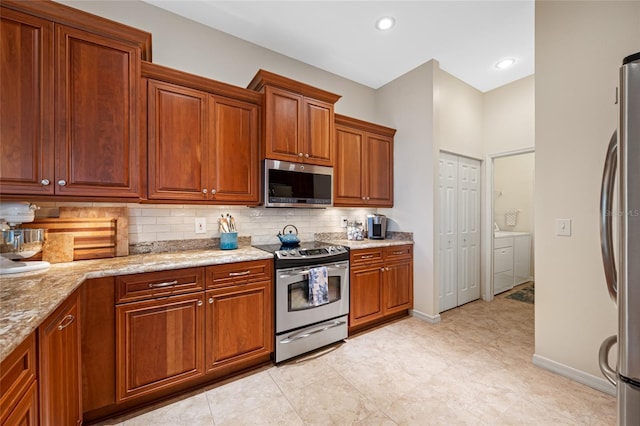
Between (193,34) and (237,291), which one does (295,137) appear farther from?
(237,291)

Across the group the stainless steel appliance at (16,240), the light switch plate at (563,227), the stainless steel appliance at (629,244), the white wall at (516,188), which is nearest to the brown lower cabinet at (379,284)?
the light switch plate at (563,227)

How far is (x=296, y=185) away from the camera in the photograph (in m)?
2.69

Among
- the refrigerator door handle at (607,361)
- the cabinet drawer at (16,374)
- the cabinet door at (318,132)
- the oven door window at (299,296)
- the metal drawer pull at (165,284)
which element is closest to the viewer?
the cabinet drawer at (16,374)

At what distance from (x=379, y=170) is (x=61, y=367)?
3246 mm

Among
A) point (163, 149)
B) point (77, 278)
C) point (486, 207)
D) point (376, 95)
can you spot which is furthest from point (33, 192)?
point (486, 207)

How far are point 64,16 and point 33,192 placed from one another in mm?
1087

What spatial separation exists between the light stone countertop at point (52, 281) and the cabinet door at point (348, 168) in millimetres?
1296

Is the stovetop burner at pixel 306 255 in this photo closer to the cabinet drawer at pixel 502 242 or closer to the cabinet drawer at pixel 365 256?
the cabinet drawer at pixel 365 256

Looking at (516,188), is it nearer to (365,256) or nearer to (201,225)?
(365,256)

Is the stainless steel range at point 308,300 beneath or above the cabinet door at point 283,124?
beneath

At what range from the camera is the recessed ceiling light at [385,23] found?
2.48 metres

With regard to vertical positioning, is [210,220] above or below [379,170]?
below

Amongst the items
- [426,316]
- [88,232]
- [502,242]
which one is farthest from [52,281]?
[502,242]

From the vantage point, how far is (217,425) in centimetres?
161
